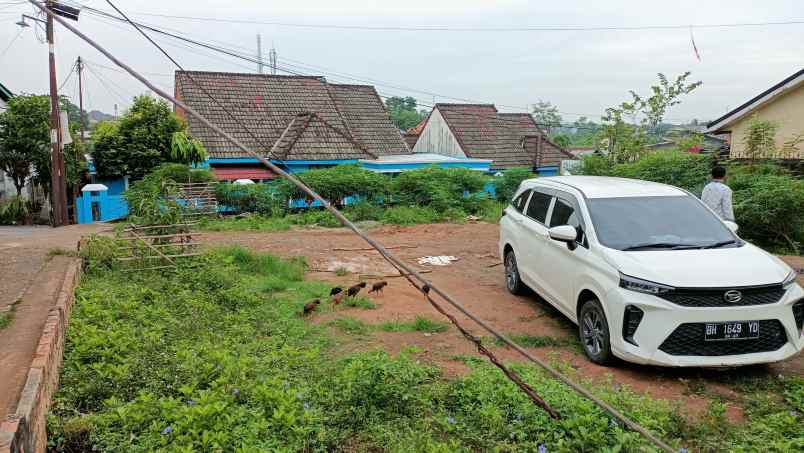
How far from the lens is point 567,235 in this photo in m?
6.05

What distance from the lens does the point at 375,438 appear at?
3908 millimetres

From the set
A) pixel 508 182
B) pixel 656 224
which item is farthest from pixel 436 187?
pixel 656 224

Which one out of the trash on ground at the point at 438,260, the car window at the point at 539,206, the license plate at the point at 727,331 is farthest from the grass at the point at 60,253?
the license plate at the point at 727,331

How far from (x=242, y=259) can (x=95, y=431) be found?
6462 millimetres

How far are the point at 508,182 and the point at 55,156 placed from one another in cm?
1531

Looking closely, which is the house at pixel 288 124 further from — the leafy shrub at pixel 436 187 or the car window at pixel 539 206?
the car window at pixel 539 206

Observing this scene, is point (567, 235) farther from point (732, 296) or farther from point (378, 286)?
point (378, 286)

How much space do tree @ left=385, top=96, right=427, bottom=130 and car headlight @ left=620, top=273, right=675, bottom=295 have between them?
54749 mm

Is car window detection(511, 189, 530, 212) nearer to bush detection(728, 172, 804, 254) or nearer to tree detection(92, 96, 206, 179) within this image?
bush detection(728, 172, 804, 254)

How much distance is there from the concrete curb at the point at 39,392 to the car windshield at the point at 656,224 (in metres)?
5.04

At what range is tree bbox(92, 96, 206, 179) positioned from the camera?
1992 centimetres

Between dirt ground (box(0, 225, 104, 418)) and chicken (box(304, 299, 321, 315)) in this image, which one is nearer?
dirt ground (box(0, 225, 104, 418))

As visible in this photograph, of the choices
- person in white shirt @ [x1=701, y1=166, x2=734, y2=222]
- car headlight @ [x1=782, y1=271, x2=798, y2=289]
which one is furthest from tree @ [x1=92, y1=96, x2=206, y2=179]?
car headlight @ [x1=782, y1=271, x2=798, y2=289]

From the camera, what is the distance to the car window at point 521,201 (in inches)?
320
